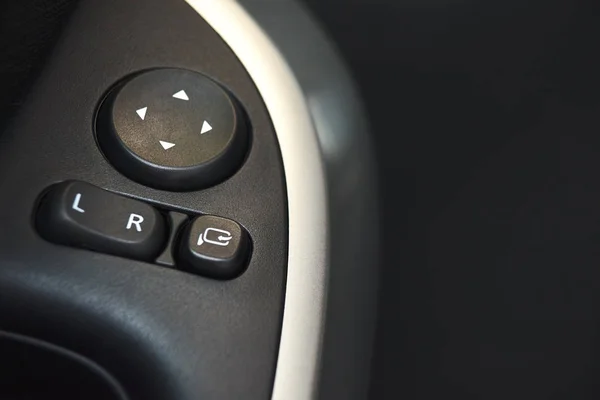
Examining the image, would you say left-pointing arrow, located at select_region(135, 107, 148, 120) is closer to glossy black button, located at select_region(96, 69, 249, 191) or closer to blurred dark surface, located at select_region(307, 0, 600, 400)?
glossy black button, located at select_region(96, 69, 249, 191)

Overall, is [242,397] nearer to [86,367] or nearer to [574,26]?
[86,367]

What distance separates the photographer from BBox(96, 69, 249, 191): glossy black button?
331 mm

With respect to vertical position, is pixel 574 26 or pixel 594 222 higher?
pixel 574 26

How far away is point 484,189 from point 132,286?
17cm

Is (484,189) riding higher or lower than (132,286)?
higher

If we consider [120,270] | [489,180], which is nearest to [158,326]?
[120,270]

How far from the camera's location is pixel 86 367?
32cm

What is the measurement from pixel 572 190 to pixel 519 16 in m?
0.10

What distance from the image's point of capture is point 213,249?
31 cm

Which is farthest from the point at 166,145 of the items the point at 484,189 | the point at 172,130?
the point at 484,189

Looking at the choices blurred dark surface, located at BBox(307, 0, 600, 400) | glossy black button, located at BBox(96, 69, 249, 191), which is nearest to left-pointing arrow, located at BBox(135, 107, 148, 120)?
glossy black button, located at BBox(96, 69, 249, 191)

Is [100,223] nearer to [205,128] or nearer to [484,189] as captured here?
[205,128]

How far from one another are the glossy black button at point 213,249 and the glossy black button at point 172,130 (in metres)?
0.02

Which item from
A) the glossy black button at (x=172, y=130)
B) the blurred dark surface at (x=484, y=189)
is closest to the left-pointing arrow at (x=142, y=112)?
the glossy black button at (x=172, y=130)
